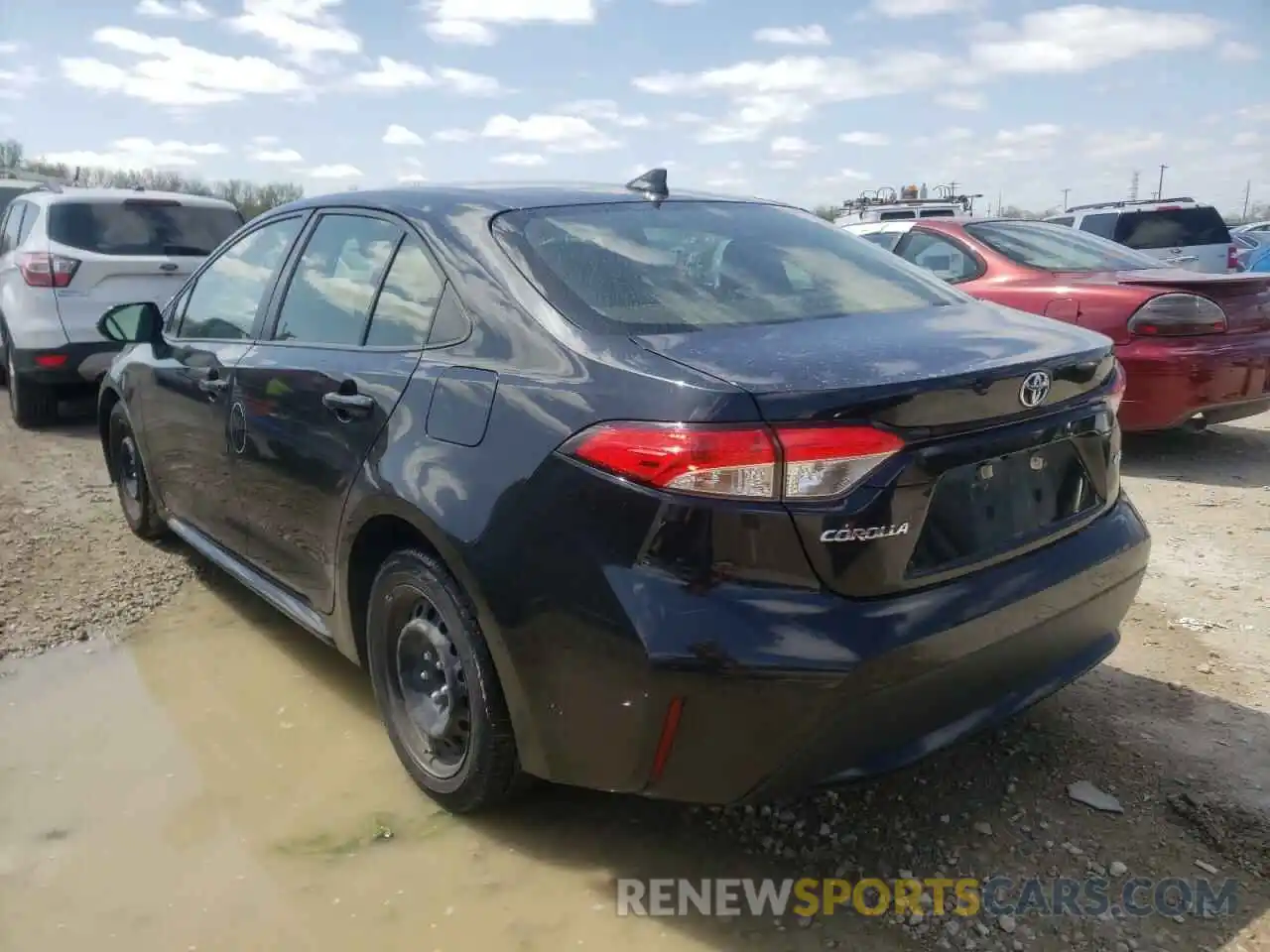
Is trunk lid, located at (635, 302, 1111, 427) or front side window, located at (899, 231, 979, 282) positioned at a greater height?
front side window, located at (899, 231, 979, 282)

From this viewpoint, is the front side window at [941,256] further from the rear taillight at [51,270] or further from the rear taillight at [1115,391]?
the rear taillight at [51,270]

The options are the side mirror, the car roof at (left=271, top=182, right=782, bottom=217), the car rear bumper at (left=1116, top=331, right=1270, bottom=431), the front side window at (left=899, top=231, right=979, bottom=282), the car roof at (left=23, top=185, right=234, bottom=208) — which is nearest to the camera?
the car roof at (left=271, top=182, right=782, bottom=217)

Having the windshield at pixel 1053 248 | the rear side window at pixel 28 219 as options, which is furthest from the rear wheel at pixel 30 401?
the windshield at pixel 1053 248

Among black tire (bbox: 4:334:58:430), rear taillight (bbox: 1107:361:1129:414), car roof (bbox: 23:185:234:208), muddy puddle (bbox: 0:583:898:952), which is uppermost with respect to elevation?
car roof (bbox: 23:185:234:208)

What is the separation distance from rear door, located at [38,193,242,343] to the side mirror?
2983 mm

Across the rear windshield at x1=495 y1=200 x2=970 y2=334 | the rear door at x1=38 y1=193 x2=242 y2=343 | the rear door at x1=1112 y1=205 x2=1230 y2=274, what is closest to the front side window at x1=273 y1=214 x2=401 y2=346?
the rear windshield at x1=495 y1=200 x2=970 y2=334

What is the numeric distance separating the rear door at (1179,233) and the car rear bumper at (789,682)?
11.5 meters

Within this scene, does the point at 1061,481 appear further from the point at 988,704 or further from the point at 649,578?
the point at 649,578

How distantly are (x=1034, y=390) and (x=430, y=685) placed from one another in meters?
1.65

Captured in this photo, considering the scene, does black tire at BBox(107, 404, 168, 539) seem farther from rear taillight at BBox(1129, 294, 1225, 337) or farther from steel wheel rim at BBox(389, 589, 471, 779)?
Answer: rear taillight at BBox(1129, 294, 1225, 337)

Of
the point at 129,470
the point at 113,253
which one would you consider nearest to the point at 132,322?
the point at 129,470

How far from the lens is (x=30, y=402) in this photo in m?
7.38

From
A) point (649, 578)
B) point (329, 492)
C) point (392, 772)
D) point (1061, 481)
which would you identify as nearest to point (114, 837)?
point (392, 772)

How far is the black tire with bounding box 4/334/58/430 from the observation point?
24.1ft
